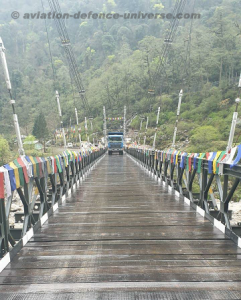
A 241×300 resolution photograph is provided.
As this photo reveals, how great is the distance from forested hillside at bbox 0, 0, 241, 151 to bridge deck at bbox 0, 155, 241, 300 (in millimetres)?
16989

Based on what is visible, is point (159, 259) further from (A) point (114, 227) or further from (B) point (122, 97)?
(B) point (122, 97)

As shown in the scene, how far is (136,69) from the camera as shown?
93.2m

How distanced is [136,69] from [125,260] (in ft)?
307

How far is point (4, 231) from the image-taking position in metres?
3.22

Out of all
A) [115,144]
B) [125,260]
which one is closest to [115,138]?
[115,144]

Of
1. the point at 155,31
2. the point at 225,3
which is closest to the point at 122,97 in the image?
the point at 225,3

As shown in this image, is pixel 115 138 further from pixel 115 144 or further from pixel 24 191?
pixel 24 191

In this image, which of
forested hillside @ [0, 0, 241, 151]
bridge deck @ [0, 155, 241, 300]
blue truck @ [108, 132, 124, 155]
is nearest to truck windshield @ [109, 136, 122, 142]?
blue truck @ [108, 132, 124, 155]

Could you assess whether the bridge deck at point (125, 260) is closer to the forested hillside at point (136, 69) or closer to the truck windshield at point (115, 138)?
the forested hillside at point (136, 69)

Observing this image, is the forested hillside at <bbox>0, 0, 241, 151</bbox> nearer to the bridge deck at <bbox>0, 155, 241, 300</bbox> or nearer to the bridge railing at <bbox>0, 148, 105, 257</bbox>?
the bridge railing at <bbox>0, 148, 105, 257</bbox>

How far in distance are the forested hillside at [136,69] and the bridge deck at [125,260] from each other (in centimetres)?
1699

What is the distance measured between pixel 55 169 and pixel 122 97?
282 ft

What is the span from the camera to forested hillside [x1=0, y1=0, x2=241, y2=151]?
5350cm

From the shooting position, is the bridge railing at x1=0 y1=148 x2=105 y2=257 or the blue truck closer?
the bridge railing at x1=0 y1=148 x2=105 y2=257
